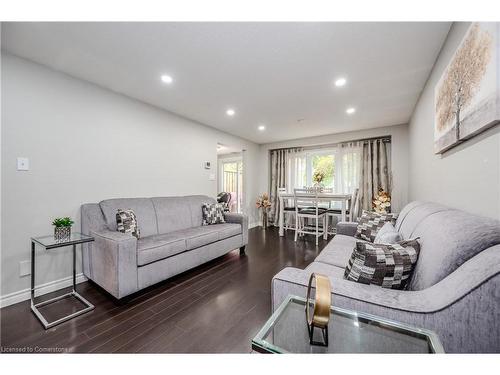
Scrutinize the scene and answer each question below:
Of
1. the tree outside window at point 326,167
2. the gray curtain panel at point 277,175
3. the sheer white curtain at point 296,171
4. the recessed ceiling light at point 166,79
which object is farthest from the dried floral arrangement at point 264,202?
the recessed ceiling light at point 166,79

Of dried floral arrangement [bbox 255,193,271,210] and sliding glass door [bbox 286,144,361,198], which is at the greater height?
sliding glass door [bbox 286,144,361,198]

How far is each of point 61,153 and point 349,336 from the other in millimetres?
2877

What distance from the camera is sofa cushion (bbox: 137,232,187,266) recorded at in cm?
195

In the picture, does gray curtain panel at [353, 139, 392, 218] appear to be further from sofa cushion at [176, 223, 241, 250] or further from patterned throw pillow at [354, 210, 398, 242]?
sofa cushion at [176, 223, 241, 250]

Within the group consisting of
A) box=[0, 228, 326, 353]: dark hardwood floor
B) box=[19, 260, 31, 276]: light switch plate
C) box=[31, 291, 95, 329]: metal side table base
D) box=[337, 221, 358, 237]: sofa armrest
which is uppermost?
box=[337, 221, 358, 237]: sofa armrest

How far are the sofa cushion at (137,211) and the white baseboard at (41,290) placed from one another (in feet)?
2.17

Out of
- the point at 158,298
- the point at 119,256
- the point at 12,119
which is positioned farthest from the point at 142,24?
the point at 158,298

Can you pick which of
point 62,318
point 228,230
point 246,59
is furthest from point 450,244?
point 62,318

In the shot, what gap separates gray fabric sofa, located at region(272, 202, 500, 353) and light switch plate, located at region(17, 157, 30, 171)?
2470 mm

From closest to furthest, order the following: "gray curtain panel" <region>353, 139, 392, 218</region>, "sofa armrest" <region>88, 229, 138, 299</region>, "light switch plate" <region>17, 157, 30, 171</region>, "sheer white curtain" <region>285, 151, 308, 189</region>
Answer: "sofa armrest" <region>88, 229, 138, 299</region>, "light switch plate" <region>17, 157, 30, 171</region>, "gray curtain panel" <region>353, 139, 392, 218</region>, "sheer white curtain" <region>285, 151, 308, 189</region>

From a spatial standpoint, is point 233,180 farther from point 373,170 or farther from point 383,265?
point 383,265

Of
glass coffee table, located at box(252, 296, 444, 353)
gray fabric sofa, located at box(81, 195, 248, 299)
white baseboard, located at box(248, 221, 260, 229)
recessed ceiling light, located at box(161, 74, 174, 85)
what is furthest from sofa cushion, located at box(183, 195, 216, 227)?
glass coffee table, located at box(252, 296, 444, 353)

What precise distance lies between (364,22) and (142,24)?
1.61 meters

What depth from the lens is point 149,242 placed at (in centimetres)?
217
